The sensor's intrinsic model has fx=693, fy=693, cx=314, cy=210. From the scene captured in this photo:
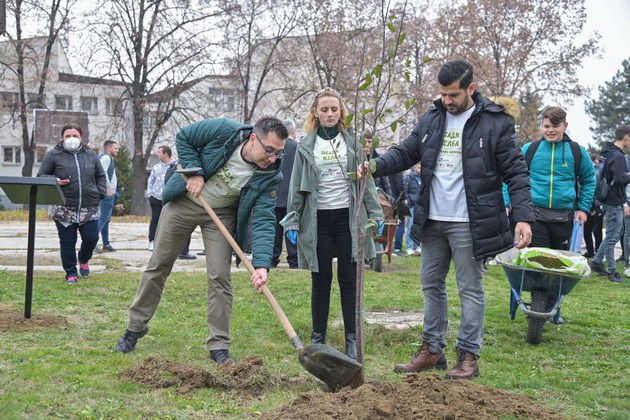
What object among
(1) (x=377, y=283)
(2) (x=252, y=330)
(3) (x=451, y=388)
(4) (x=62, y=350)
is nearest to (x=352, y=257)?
(2) (x=252, y=330)

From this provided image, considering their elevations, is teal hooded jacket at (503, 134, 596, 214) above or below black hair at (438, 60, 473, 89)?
below

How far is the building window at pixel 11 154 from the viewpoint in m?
51.3

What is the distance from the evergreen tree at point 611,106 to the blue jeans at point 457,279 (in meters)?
53.1

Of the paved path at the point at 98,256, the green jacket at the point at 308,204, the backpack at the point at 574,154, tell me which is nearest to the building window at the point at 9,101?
the paved path at the point at 98,256

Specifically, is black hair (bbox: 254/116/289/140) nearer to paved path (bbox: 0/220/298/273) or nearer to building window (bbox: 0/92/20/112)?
paved path (bbox: 0/220/298/273)

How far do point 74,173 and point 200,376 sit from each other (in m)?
4.86

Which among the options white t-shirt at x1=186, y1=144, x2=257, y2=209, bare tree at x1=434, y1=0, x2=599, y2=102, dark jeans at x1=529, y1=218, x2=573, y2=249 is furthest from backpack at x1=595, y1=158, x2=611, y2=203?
bare tree at x1=434, y1=0, x2=599, y2=102

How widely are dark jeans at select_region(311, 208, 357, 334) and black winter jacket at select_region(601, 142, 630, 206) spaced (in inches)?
237

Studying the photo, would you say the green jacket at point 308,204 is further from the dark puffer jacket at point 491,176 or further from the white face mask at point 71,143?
the white face mask at point 71,143

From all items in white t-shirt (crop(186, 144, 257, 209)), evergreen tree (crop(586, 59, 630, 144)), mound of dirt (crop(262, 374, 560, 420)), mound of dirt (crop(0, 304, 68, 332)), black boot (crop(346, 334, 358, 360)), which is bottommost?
mound of dirt (crop(0, 304, 68, 332))

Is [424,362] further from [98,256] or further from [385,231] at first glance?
[98,256]

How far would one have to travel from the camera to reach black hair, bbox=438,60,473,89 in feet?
14.6

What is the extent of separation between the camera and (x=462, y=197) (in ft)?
15.0

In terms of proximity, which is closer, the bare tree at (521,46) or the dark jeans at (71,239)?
the dark jeans at (71,239)
